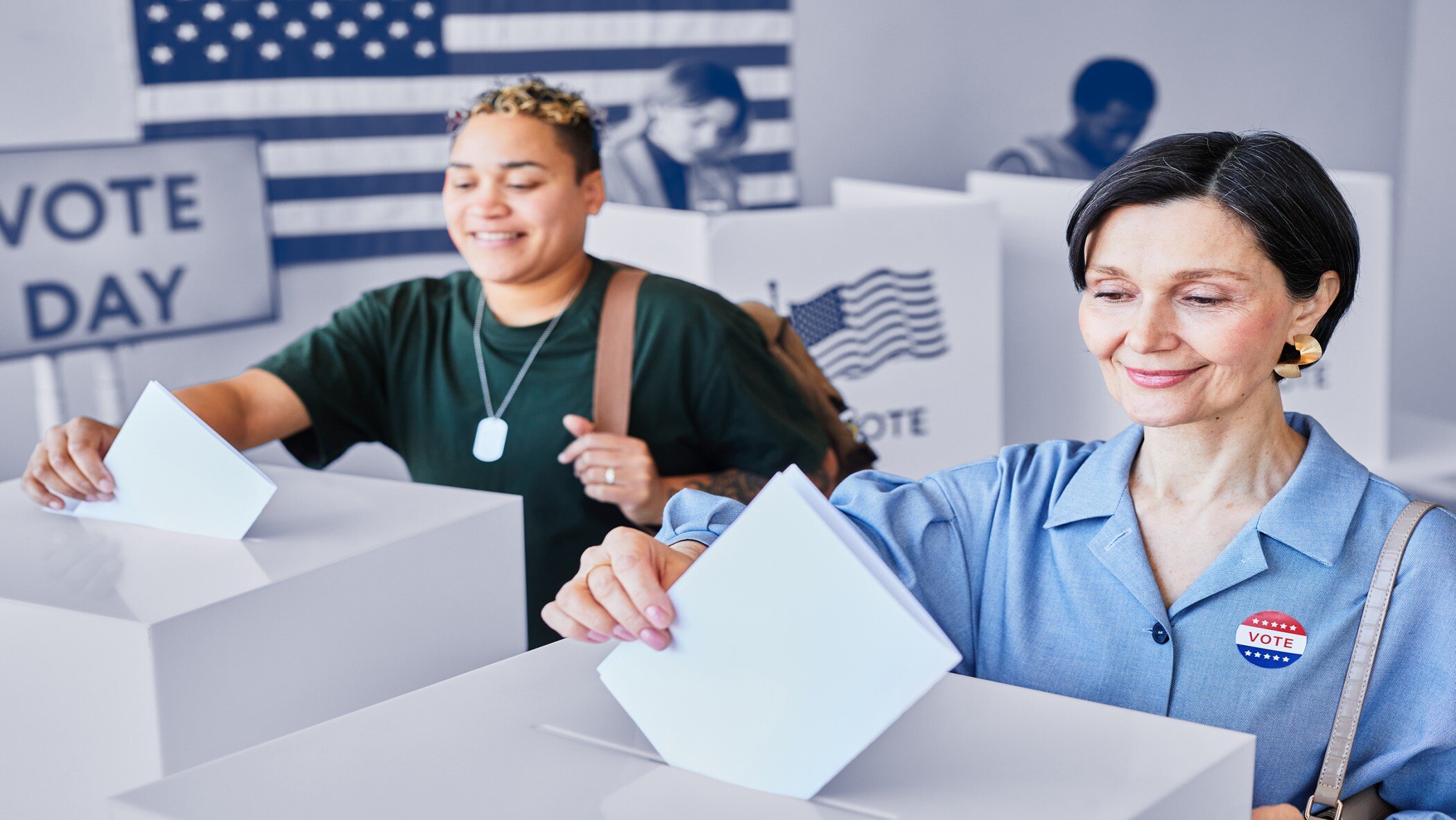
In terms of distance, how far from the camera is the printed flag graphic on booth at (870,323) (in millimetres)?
3340

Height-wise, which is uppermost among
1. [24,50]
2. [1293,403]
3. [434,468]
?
[24,50]

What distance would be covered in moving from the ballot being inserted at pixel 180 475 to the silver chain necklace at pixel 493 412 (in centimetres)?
72

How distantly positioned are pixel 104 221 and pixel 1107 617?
2.74 m

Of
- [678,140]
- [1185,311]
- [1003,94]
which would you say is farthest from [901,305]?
[1185,311]

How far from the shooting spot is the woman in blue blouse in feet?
3.54

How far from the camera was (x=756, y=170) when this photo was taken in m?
4.75

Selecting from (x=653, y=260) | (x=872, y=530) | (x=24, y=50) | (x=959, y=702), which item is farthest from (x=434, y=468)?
(x=24, y=50)

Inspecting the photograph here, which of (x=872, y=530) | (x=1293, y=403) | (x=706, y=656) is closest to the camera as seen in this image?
(x=706, y=656)

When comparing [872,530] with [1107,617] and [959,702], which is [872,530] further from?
[959,702]

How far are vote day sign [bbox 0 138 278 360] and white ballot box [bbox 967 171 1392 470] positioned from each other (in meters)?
2.02

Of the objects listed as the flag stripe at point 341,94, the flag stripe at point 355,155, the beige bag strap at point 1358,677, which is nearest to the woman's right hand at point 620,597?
the beige bag strap at point 1358,677

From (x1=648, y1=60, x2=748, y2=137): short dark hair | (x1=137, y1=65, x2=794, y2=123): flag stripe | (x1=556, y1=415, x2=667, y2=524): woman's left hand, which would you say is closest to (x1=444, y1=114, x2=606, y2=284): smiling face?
(x1=556, y1=415, x2=667, y2=524): woman's left hand

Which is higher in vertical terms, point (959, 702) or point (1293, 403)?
point (959, 702)

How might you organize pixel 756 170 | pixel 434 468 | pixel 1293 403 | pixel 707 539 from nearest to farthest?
pixel 707 539 → pixel 434 468 → pixel 1293 403 → pixel 756 170
